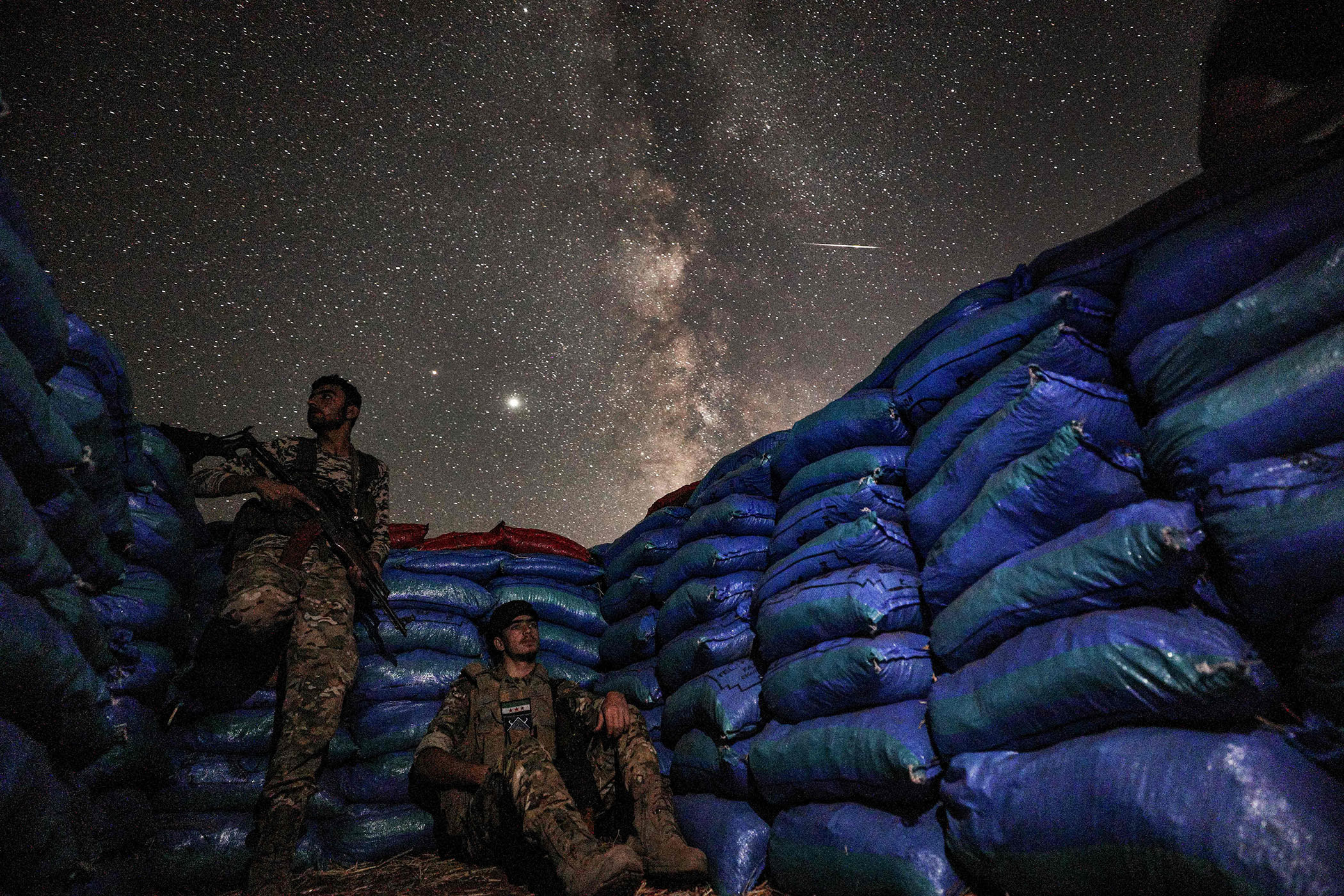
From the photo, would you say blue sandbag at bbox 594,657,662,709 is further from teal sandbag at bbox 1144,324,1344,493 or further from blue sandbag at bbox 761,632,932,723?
teal sandbag at bbox 1144,324,1344,493

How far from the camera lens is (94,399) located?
2.42m

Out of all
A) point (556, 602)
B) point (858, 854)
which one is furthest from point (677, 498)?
point (858, 854)

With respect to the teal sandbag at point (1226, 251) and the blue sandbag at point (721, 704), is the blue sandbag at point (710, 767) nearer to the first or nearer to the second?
the blue sandbag at point (721, 704)

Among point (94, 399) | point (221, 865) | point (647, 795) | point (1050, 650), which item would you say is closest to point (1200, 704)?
point (1050, 650)

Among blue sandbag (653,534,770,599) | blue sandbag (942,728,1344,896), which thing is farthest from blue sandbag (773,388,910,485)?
blue sandbag (942,728,1344,896)

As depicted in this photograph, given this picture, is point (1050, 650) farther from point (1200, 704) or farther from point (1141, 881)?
point (1141, 881)

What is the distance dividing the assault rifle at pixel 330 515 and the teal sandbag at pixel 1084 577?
333cm

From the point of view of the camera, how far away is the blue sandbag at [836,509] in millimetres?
2949

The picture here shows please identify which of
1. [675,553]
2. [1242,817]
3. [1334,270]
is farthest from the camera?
[675,553]

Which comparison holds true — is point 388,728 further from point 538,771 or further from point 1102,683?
point 1102,683

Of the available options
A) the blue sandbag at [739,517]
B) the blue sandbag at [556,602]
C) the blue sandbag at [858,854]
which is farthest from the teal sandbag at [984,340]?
the blue sandbag at [556,602]

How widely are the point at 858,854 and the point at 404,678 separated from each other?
2852mm

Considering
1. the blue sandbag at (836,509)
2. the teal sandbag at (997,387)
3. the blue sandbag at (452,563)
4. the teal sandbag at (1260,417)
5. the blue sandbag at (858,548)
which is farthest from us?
the blue sandbag at (452,563)

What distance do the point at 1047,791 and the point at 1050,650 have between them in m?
0.38
